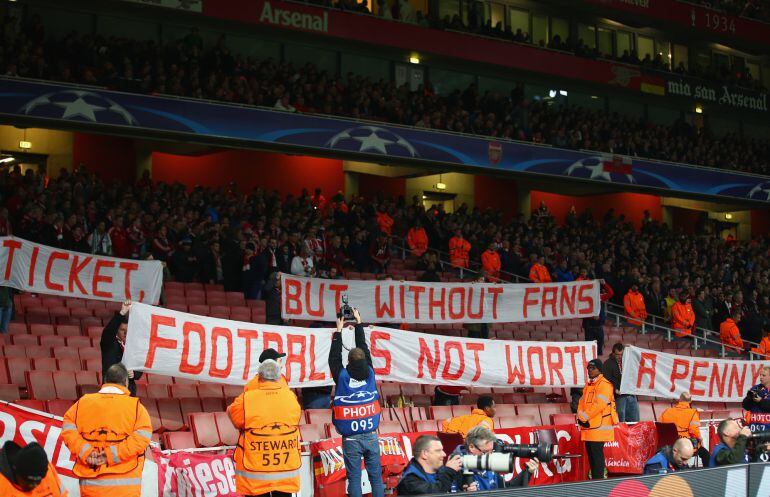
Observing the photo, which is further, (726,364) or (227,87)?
(227,87)

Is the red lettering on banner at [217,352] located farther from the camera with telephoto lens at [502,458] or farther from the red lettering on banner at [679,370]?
the red lettering on banner at [679,370]

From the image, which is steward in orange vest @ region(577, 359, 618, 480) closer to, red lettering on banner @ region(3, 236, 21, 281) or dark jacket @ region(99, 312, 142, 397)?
dark jacket @ region(99, 312, 142, 397)

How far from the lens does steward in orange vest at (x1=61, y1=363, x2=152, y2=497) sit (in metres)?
7.71

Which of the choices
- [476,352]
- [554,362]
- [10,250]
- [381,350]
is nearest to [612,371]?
[554,362]

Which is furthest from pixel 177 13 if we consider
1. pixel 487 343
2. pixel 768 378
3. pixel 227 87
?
pixel 768 378

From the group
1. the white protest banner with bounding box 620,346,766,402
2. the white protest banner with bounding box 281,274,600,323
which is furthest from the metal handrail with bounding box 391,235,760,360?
the white protest banner with bounding box 620,346,766,402

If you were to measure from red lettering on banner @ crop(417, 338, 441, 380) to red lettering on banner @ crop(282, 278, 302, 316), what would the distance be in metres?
2.22

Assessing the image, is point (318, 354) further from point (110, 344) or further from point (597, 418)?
point (597, 418)

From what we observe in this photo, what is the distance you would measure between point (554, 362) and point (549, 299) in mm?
3396

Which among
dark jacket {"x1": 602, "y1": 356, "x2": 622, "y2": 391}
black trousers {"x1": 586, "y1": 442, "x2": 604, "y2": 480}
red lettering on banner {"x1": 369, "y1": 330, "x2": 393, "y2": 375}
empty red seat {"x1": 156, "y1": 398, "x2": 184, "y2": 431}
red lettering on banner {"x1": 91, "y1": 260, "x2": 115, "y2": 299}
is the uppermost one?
red lettering on banner {"x1": 91, "y1": 260, "x2": 115, "y2": 299}

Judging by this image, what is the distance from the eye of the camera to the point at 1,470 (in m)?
6.44

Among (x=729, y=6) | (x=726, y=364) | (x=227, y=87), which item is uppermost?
(x=729, y=6)

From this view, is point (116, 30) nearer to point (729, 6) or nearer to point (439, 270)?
point (439, 270)

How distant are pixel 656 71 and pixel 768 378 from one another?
24.6 metres
